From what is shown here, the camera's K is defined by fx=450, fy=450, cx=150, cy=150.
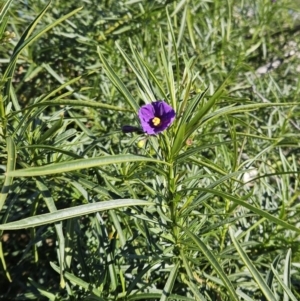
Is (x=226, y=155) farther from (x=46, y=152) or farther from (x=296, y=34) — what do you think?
(x=296, y=34)

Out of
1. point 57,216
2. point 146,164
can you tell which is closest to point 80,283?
point 146,164

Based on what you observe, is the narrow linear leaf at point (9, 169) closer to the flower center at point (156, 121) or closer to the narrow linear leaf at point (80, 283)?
the flower center at point (156, 121)

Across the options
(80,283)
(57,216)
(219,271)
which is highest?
(57,216)

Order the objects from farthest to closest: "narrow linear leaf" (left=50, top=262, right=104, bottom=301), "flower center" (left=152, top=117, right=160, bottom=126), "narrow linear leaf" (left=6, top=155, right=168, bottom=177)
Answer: "narrow linear leaf" (left=50, top=262, right=104, bottom=301) < "flower center" (left=152, top=117, right=160, bottom=126) < "narrow linear leaf" (left=6, top=155, right=168, bottom=177)

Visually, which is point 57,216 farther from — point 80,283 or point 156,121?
point 80,283

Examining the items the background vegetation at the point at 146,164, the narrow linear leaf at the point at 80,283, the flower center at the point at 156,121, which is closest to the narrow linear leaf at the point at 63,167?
the background vegetation at the point at 146,164

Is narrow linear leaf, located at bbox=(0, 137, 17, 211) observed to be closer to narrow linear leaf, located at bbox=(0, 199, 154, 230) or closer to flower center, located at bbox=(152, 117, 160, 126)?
narrow linear leaf, located at bbox=(0, 199, 154, 230)

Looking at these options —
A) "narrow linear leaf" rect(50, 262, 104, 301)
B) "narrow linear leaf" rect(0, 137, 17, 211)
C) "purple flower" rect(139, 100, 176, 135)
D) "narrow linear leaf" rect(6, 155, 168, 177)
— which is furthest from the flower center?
"narrow linear leaf" rect(50, 262, 104, 301)
